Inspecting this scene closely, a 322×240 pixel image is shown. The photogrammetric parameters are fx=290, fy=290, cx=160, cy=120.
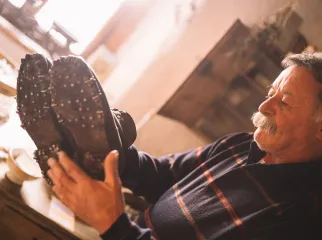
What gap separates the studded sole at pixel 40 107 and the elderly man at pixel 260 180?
29 centimetres

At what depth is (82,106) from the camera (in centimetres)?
60

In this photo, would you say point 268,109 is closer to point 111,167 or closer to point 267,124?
point 267,124

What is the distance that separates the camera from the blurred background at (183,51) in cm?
146

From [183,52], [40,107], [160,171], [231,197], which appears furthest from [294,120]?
[183,52]

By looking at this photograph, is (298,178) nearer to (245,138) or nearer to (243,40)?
(245,138)

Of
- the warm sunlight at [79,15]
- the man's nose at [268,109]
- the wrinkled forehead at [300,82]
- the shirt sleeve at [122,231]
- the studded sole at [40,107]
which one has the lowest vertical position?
the shirt sleeve at [122,231]

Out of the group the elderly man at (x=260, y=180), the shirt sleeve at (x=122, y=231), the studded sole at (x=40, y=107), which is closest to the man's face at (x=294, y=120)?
the elderly man at (x=260, y=180)

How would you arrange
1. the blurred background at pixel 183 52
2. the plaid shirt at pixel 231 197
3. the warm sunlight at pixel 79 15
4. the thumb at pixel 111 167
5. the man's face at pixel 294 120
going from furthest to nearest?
the warm sunlight at pixel 79 15, the blurred background at pixel 183 52, the man's face at pixel 294 120, the plaid shirt at pixel 231 197, the thumb at pixel 111 167

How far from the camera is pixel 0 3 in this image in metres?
1.41

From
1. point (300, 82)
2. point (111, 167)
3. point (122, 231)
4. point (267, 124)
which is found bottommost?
point (122, 231)

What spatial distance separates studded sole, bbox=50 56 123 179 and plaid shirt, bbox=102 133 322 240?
0.74 feet

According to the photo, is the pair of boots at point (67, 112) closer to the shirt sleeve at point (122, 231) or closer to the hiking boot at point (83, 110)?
→ the hiking boot at point (83, 110)

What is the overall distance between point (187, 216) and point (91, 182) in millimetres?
390

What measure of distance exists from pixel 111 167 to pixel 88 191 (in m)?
0.07
